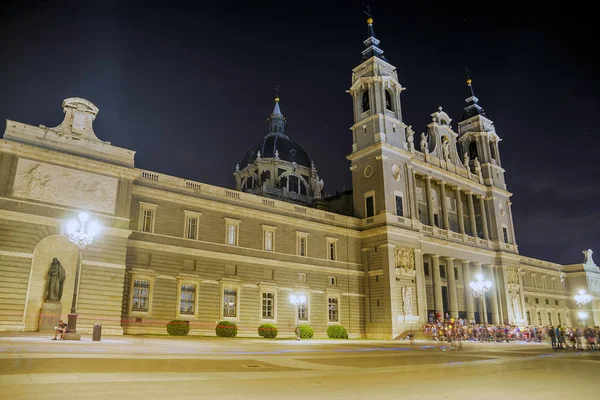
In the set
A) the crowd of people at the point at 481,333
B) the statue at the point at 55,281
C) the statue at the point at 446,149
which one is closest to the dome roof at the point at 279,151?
the statue at the point at 446,149

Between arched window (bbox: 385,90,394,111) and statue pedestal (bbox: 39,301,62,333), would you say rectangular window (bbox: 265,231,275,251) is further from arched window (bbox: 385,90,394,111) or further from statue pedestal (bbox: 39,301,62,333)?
arched window (bbox: 385,90,394,111)

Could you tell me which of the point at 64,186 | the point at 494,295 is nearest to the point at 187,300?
the point at 64,186

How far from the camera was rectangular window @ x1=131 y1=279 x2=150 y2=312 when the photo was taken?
31.6 metres

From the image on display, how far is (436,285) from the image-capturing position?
49344 millimetres

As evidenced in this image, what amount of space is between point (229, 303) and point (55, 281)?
13.2 meters

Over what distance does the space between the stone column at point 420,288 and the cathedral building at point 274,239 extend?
0.64 ft

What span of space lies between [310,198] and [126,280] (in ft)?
171

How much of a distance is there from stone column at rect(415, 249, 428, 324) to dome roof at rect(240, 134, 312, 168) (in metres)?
41.0

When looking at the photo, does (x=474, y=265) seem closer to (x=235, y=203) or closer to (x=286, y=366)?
(x=235, y=203)

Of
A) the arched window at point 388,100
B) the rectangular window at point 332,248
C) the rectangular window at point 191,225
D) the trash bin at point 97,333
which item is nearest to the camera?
the trash bin at point 97,333

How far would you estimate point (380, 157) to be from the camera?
155ft

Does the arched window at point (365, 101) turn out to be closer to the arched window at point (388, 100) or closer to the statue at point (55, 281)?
the arched window at point (388, 100)

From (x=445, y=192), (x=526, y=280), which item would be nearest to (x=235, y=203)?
(x=445, y=192)

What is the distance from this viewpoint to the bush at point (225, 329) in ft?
106
